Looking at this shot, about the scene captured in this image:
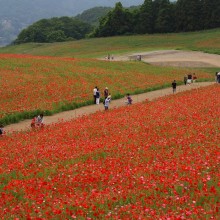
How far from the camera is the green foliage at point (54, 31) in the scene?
169375mm

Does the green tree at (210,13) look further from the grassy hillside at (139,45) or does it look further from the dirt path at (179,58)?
the dirt path at (179,58)

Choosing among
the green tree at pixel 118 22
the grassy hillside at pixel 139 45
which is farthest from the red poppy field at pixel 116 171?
the green tree at pixel 118 22

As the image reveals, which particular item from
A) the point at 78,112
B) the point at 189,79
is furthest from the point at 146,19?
the point at 78,112

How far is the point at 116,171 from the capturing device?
14406mm

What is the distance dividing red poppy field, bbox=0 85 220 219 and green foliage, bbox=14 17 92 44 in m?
146

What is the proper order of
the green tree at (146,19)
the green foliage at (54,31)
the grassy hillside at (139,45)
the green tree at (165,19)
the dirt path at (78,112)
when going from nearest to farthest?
the dirt path at (78,112) → the grassy hillside at (139,45) → the green tree at (165,19) → the green tree at (146,19) → the green foliage at (54,31)

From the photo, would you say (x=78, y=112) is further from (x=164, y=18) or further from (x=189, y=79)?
(x=164, y=18)

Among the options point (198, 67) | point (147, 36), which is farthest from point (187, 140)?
point (147, 36)

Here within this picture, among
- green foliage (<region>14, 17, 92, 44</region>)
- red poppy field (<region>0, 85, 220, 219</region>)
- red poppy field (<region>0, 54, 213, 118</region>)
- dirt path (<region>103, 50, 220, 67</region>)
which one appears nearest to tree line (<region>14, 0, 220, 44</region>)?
green foliage (<region>14, 17, 92, 44</region>)

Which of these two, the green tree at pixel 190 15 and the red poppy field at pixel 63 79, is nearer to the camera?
the red poppy field at pixel 63 79

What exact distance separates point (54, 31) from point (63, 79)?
130526 millimetres

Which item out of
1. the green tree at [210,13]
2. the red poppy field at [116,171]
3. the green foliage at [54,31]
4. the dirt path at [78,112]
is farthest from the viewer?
the green foliage at [54,31]

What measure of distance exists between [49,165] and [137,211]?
6.72 m

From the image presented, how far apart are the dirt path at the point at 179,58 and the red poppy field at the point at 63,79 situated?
929cm
